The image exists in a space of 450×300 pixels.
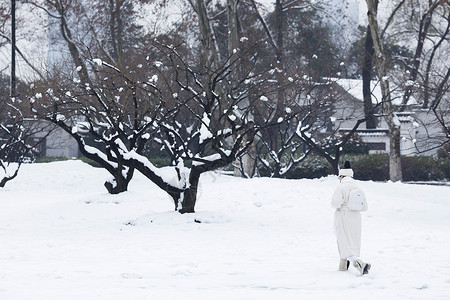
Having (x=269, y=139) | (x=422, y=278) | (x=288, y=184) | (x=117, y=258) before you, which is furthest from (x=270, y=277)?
(x=269, y=139)

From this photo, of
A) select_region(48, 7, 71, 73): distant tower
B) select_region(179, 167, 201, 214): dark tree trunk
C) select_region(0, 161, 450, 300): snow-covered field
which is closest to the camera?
select_region(0, 161, 450, 300): snow-covered field

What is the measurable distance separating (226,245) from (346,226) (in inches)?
133

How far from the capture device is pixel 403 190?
20094 mm

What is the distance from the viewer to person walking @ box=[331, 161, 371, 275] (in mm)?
9938

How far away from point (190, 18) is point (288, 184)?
12523 mm

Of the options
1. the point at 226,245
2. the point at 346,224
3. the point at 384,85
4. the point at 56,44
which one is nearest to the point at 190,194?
the point at 226,245

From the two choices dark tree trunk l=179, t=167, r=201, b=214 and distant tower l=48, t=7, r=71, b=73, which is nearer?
dark tree trunk l=179, t=167, r=201, b=214

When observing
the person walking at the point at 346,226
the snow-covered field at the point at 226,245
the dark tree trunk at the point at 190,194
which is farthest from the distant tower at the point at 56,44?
the person walking at the point at 346,226

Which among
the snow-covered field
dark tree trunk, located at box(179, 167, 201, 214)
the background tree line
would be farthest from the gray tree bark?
dark tree trunk, located at box(179, 167, 201, 214)

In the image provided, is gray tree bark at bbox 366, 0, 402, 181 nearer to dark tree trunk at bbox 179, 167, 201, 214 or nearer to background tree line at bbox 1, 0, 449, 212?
background tree line at bbox 1, 0, 449, 212

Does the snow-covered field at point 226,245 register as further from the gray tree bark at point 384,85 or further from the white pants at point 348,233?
the gray tree bark at point 384,85

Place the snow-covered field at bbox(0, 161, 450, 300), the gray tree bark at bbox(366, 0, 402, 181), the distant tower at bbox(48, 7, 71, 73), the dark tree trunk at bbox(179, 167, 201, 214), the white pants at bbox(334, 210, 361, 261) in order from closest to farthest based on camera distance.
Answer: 1. the snow-covered field at bbox(0, 161, 450, 300)
2. the white pants at bbox(334, 210, 361, 261)
3. the dark tree trunk at bbox(179, 167, 201, 214)
4. the gray tree bark at bbox(366, 0, 402, 181)
5. the distant tower at bbox(48, 7, 71, 73)

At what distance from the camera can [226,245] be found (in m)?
13.0

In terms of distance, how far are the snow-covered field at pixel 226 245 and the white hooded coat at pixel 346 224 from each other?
1.22 ft
